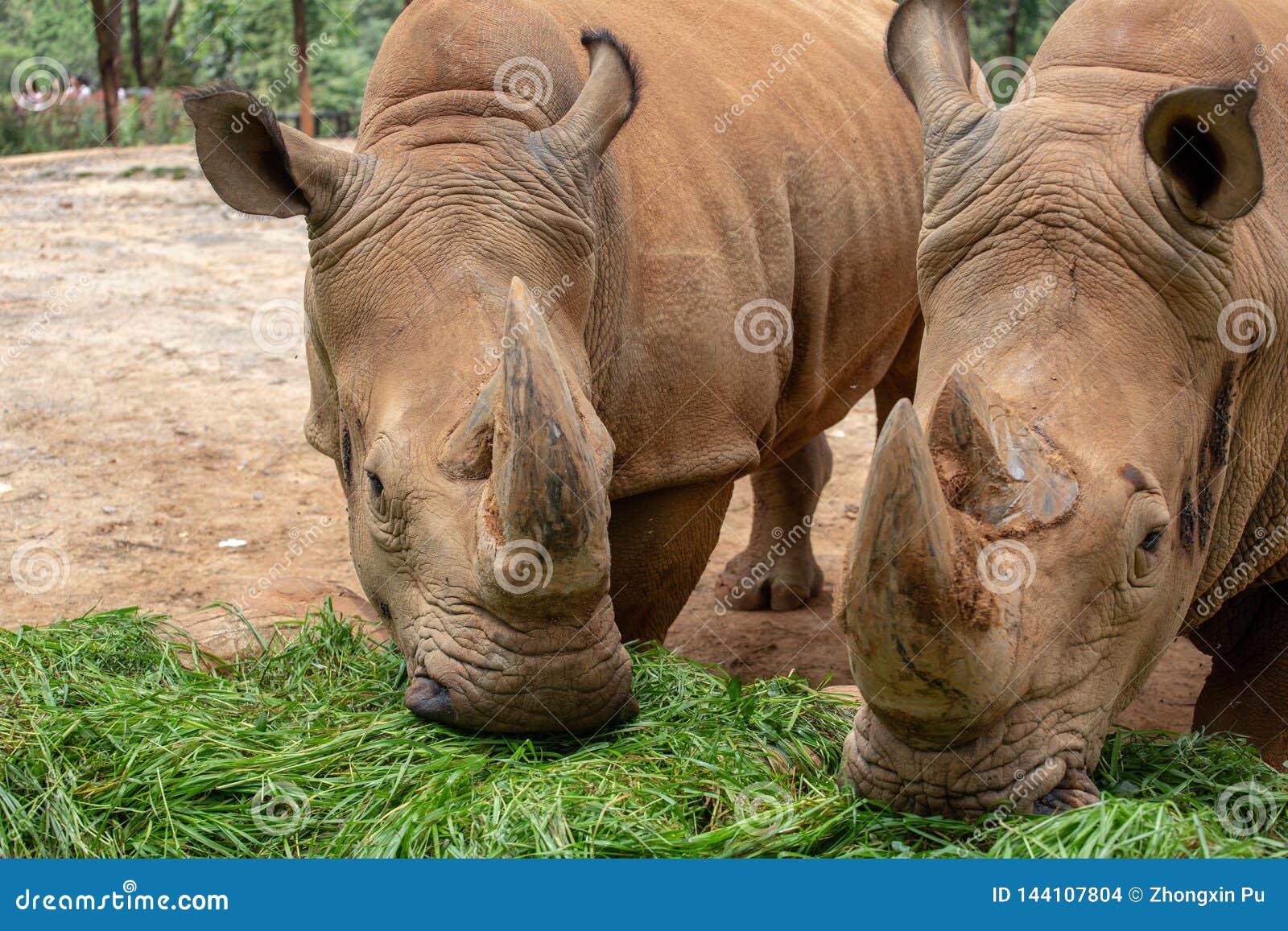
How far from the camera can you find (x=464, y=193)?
4566 mm

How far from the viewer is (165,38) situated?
33.7 meters

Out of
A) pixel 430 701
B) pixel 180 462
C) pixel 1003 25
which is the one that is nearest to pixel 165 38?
pixel 1003 25

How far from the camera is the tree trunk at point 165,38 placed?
110 feet

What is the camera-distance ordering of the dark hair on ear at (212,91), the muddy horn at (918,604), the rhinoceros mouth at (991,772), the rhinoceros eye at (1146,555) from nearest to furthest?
the muddy horn at (918,604)
the rhinoceros mouth at (991,772)
the rhinoceros eye at (1146,555)
the dark hair on ear at (212,91)

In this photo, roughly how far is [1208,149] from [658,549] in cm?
248

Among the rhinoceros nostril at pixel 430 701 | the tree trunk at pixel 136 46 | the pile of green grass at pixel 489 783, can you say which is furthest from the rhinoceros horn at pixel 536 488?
the tree trunk at pixel 136 46

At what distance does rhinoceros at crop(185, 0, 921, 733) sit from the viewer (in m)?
4.05

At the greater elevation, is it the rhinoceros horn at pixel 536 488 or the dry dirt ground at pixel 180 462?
the rhinoceros horn at pixel 536 488

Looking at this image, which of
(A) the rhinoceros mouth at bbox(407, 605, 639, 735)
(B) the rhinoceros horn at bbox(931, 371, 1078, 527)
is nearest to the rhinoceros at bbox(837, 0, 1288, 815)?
(B) the rhinoceros horn at bbox(931, 371, 1078, 527)

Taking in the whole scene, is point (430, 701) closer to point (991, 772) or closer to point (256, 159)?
point (991, 772)

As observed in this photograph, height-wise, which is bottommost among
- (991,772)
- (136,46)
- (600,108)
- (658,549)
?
(136,46)

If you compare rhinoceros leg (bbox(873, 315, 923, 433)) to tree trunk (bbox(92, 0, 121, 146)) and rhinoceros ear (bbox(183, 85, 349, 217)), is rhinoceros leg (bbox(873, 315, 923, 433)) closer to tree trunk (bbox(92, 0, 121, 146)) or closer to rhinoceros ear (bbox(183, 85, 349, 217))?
rhinoceros ear (bbox(183, 85, 349, 217))

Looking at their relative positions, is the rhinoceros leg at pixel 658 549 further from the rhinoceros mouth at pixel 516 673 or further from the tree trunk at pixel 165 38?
the tree trunk at pixel 165 38

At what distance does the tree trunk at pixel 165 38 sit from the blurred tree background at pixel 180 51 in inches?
1.4
